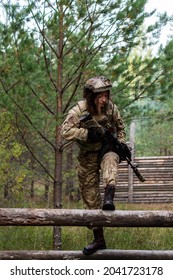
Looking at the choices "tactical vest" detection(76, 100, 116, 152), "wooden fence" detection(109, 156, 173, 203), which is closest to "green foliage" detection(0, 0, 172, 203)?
"tactical vest" detection(76, 100, 116, 152)

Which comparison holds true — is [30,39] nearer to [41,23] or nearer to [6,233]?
[41,23]

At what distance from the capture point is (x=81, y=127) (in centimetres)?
398

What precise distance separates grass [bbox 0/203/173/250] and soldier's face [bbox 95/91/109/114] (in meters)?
3.09

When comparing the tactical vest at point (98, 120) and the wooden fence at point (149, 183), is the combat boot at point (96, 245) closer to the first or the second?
the tactical vest at point (98, 120)

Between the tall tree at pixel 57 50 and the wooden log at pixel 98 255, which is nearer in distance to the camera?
the wooden log at pixel 98 255

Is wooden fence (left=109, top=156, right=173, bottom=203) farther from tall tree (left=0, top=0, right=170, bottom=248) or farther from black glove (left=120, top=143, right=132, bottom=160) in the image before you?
black glove (left=120, top=143, right=132, bottom=160)

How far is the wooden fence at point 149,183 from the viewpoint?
615 inches

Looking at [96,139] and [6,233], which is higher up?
[96,139]

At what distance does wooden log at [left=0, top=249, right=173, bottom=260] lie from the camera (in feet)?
13.7

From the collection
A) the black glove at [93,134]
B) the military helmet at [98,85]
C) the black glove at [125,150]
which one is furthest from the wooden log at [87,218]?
the military helmet at [98,85]

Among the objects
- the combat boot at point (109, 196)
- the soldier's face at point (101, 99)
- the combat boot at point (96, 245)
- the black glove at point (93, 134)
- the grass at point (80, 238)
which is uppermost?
the soldier's face at point (101, 99)
